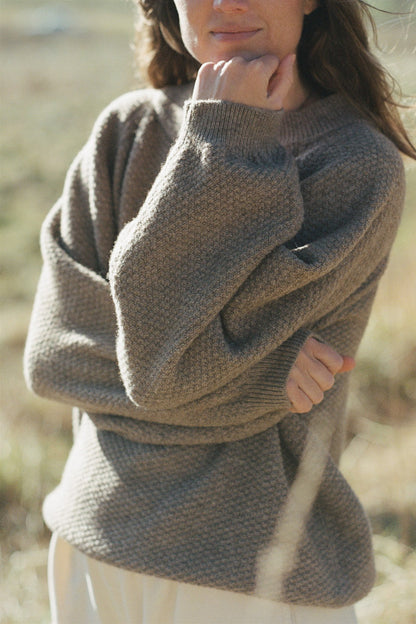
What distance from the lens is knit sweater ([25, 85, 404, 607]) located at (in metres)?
1.31

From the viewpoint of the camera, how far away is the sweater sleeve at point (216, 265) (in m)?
1.30

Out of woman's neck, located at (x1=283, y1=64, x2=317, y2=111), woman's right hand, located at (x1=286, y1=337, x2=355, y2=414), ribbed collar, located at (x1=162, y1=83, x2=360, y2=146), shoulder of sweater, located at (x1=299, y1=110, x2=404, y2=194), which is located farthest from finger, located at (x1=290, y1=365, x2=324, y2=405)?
woman's neck, located at (x1=283, y1=64, x2=317, y2=111)

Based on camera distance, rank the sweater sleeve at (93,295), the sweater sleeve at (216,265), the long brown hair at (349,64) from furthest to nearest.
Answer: the long brown hair at (349,64) < the sweater sleeve at (93,295) < the sweater sleeve at (216,265)

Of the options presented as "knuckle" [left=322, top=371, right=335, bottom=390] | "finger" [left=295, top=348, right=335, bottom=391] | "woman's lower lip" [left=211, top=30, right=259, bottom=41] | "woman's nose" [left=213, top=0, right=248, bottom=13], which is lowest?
"knuckle" [left=322, top=371, right=335, bottom=390]

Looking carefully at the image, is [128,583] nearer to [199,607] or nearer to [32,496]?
[199,607]

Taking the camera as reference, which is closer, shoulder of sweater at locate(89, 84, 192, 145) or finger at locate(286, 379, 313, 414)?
finger at locate(286, 379, 313, 414)

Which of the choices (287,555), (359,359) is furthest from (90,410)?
(359,359)

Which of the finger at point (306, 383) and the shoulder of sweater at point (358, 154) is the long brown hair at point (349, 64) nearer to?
the shoulder of sweater at point (358, 154)

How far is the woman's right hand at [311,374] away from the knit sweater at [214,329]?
0.06ft

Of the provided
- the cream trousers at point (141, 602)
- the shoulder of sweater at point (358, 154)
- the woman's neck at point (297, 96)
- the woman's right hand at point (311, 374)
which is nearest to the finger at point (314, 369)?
the woman's right hand at point (311, 374)

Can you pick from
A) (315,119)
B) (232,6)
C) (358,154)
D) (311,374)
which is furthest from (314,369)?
(232,6)

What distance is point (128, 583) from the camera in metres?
1.50

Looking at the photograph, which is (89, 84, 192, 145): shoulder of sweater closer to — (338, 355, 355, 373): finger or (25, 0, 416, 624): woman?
(25, 0, 416, 624): woman

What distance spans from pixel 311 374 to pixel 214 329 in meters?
0.19
